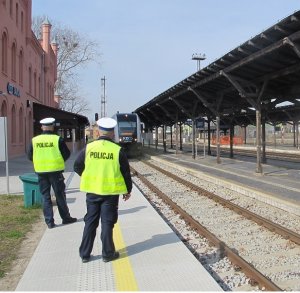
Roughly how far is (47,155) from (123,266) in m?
3.18

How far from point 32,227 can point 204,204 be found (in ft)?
16.3

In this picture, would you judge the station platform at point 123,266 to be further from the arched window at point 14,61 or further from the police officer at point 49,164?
the arched window at point 14,61

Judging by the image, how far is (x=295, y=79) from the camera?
16.7 m

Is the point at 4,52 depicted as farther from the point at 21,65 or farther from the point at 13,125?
the point at 21,65

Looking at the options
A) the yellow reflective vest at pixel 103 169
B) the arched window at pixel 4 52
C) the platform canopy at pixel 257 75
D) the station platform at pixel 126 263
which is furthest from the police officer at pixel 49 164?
the arched window at pixel 4 52

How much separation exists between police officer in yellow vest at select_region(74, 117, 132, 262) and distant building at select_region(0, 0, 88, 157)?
19956 millimetres

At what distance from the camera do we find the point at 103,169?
5.83 m

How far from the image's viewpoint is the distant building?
2636 centimetres

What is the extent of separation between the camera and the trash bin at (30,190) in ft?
34.7

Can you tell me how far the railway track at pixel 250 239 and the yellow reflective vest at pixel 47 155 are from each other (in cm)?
277

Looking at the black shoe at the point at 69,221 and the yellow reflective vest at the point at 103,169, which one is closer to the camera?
the yellow reflective vest at the point at 103,169

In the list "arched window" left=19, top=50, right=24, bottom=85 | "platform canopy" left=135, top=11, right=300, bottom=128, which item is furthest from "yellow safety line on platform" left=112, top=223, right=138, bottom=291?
"arched window" left=19, top=50, right=24, bottom=85

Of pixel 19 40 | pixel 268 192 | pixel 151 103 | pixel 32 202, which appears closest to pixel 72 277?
pixel 32 202

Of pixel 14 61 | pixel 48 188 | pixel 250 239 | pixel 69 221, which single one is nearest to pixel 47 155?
pixel 48 188
